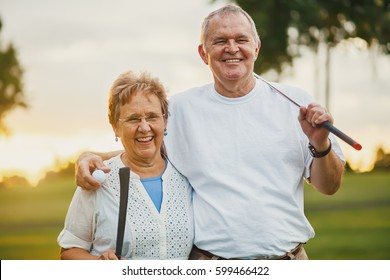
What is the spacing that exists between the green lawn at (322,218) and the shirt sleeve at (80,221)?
5.79 meters

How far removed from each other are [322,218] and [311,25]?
299 centimetres

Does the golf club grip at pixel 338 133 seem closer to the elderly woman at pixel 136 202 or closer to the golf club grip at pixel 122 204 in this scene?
the elderly woman at pixel 136 202

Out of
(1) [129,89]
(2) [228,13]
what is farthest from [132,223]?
(2) [228,13]

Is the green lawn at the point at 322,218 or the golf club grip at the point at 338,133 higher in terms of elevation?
the green lawn at the point at 322,218

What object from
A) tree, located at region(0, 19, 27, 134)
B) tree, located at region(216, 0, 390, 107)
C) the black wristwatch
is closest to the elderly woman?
the black wristwatch

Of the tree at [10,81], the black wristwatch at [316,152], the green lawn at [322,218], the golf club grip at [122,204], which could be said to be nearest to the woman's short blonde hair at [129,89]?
the golf club grip at [122,204]

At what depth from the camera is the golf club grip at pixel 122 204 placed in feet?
8.16

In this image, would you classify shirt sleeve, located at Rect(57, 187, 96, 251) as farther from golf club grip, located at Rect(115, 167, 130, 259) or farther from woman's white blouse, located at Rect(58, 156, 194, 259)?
golf club grip, located at Rect(115, 167, 130, 259)

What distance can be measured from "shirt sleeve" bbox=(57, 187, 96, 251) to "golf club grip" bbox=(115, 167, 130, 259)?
12 centimetres

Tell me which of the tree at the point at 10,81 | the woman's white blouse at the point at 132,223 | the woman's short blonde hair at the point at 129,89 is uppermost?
the tree at the point at 10,81
